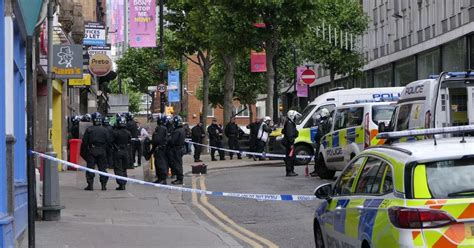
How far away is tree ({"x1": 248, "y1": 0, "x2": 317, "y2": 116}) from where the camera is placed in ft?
97.2

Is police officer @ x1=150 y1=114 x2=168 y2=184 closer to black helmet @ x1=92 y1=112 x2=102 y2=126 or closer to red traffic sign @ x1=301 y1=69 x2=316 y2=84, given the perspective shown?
black helmet @ x1=92 y1=112 x2=102 y2=126

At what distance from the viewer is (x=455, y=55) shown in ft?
129

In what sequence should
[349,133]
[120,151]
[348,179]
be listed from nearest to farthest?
1. [348,179]
2. [120,151]
3. [349,133]

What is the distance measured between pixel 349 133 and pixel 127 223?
784 cm

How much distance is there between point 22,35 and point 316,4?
66.4 ft

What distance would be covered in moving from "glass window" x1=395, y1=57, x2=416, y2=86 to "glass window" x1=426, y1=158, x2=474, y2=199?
137ft

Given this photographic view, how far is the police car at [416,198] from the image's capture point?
5.55m

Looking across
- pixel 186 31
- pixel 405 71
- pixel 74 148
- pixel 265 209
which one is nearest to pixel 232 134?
pixel 74 148

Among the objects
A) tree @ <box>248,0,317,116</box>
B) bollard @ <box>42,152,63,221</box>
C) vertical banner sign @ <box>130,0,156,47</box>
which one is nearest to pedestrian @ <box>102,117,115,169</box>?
bollard @ <box>42,152,63,221</box>

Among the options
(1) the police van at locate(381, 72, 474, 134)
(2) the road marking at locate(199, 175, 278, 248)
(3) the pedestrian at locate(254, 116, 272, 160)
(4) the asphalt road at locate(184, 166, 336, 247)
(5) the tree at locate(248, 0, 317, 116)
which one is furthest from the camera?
(5) the tree at locate(248, 0, 317, 116)

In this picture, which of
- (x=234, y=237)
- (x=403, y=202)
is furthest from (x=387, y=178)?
(x=234, y=237)

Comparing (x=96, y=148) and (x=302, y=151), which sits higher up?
(x=96, y=148)

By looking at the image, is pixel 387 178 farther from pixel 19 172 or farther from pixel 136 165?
pixel 136 165

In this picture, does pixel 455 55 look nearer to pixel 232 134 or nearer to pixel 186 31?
pixel 186 31
